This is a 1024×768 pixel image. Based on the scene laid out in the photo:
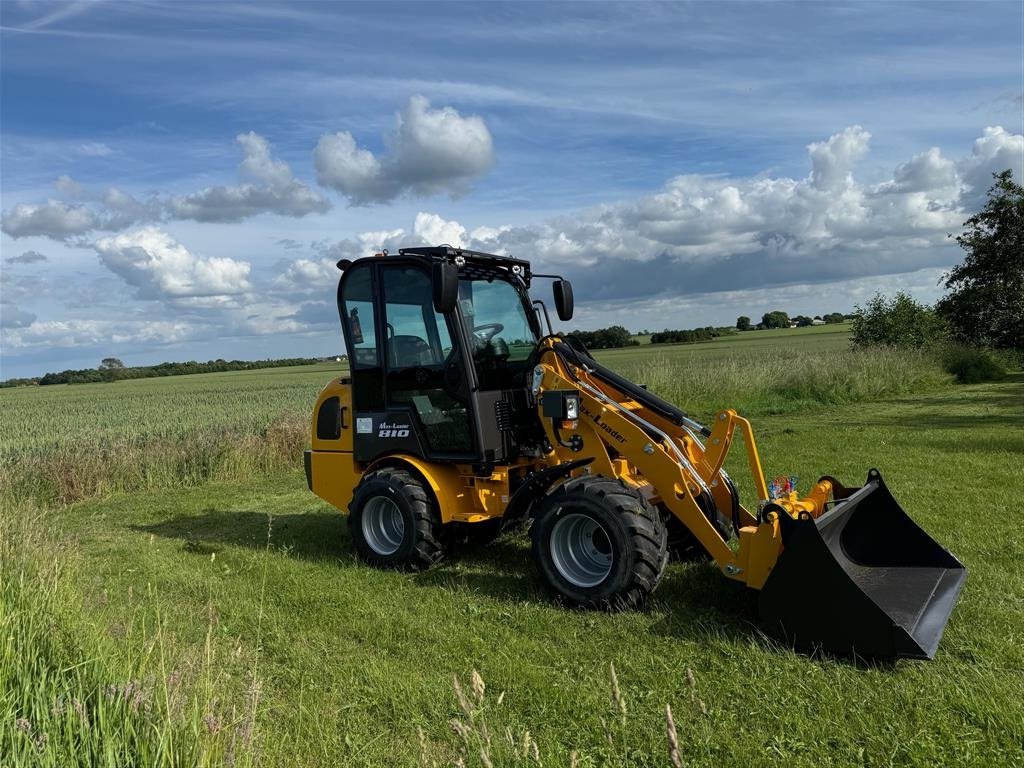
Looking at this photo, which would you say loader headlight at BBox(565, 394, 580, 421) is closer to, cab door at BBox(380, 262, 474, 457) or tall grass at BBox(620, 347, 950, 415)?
cab door at BBox(380, 262, 474, 457)

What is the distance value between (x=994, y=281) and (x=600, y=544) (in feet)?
92.9

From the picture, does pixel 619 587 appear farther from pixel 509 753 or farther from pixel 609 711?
pixel 509 753

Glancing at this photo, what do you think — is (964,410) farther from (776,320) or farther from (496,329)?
(776,320)

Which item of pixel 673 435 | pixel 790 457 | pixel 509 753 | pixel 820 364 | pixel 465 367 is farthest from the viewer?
pixel 820 364

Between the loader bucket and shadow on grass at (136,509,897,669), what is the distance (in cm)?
15

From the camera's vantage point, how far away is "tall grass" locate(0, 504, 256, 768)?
250 centimetres

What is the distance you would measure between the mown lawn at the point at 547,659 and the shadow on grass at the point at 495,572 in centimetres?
3

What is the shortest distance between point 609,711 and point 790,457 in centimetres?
824

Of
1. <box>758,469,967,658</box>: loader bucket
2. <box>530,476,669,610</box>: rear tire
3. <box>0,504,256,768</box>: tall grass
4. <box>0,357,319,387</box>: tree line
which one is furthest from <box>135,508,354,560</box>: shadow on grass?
<box>0,357,319,387</box>: tree line

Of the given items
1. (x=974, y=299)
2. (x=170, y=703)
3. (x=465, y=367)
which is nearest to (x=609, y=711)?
(x=170, y=703)

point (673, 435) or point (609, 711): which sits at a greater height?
point (673, 435)

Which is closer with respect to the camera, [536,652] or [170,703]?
[170,703]

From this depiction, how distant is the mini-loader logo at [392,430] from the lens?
260 inches

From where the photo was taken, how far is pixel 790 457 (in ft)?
36.7
